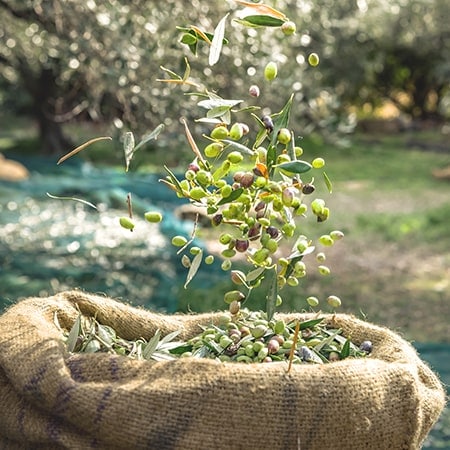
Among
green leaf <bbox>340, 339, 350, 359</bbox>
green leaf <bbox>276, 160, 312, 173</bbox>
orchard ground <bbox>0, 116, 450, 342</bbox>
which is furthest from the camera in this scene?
orchard ground <bbox>0, 116, 450, 342</bbox>

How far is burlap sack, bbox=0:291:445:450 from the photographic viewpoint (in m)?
2.49

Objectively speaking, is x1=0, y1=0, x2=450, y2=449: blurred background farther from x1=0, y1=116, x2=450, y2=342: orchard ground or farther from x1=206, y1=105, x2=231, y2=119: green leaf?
x1=206, y1=105, x2=231, y2=119: green leaf

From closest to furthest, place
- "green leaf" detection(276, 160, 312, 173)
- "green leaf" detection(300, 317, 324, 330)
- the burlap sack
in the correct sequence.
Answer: the burlap sack → "green leaf" detection(276, 160, 312, 173) → "green leaf" detection(300, 317, 324, 330)

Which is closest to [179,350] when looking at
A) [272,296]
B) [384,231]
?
[272,296]

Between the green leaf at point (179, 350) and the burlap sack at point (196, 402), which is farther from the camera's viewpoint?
the green leaf at point (179, 350)

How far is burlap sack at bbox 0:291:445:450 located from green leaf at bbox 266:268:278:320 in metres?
0.33

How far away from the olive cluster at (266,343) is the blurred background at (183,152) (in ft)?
3.34

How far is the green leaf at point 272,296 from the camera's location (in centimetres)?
284

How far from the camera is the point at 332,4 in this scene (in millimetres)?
11664

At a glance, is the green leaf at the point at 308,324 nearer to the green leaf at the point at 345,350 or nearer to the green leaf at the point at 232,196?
the green leaf at the point at 345,350

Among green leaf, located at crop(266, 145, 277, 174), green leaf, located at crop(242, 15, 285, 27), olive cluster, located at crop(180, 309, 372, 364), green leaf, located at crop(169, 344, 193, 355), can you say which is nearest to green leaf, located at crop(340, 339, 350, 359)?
olive cluster, located at crop(180, 309, 372, 364)

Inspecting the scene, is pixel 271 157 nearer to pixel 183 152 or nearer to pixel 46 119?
pixel 183 152

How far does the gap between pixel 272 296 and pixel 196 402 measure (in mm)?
500

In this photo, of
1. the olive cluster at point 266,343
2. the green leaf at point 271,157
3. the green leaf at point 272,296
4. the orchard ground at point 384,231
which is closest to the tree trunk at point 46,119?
the orchard ground at point 384,231
